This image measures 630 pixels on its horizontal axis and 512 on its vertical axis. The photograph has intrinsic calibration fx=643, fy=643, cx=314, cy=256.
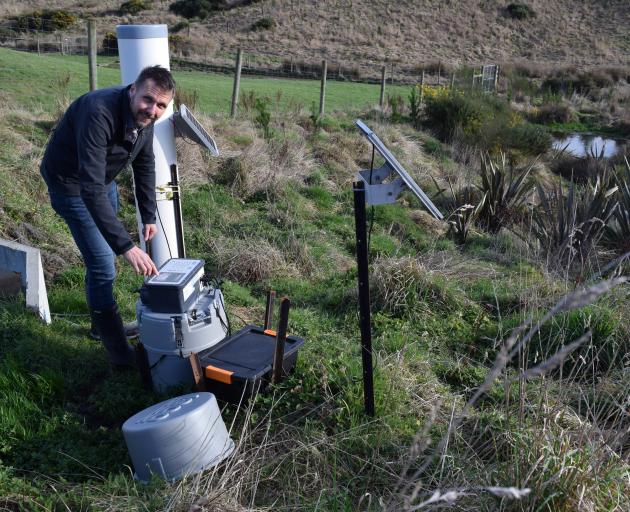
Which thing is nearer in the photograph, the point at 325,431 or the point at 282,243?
the point at 325,431

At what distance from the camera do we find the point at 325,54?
40.9m

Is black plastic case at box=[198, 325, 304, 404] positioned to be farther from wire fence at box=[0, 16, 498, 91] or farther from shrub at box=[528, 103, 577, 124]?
shrub at box=[528, 103, 577, 124]

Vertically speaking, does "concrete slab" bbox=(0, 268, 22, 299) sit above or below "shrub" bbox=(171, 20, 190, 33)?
below

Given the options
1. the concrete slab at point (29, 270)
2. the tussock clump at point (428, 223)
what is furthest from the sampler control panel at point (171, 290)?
the tussock clump at point (428, 223)

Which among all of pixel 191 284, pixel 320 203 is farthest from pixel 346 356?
pixel 320 203

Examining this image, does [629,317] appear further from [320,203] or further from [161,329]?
[320,203]

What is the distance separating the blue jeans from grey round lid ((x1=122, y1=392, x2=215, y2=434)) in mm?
977

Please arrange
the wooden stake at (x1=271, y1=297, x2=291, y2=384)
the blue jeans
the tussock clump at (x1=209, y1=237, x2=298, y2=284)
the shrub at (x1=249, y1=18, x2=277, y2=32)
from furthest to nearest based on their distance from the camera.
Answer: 1. the shrub at (x1=249, y1=18, x2=277, y2=32)
2. the tussock clump at (x1=209, y1=237, x2=298, y2=284)
3. the blue jeans
4. the wooden stake at (x1=271, y1=297, x2=291, y2=384)

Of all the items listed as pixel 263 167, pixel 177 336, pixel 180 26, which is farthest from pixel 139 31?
pixel 180 26

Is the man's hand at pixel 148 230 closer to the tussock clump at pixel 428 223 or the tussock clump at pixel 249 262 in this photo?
the tussock clump at pixel 249 262

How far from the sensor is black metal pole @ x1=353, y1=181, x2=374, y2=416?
2.96m

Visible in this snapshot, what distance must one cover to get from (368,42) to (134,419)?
45.1 meters

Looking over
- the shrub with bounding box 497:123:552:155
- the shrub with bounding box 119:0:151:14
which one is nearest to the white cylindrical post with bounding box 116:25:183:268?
the shrub with bounding box 497:123:552:155

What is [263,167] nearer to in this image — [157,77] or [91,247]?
[91,247]
